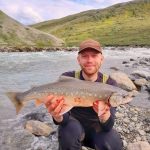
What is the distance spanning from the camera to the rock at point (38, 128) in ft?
36.3

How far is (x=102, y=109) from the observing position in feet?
20.1

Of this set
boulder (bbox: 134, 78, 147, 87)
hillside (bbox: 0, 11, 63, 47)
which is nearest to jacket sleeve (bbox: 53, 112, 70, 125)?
boulder (bbox: 134, 78, 147, 87)

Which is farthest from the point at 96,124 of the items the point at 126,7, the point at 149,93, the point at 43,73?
the point at 126,7

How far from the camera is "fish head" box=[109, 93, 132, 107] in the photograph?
5871 millimetres

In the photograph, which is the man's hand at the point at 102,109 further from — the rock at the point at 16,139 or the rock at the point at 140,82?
the rock at the point at 140,82

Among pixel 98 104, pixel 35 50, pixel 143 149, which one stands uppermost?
pixel 98 104

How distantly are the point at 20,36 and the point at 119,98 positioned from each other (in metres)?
66.6

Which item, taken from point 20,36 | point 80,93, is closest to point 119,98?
point 80,93

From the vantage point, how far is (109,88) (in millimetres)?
6008

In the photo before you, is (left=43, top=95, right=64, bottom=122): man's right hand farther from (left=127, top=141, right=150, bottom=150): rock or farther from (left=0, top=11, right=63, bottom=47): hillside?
(left=0, top=11, right=63, bottom=47): hillside

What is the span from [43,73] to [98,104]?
21031mm

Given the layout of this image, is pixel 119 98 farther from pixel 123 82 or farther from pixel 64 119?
pixel 123 82

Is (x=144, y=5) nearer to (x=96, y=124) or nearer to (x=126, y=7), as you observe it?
(x=126, y=7)

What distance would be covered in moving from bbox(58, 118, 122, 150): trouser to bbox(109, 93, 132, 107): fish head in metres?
1.18
